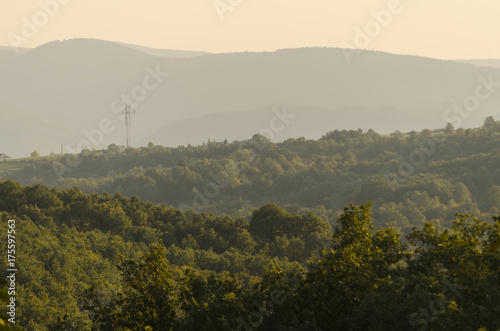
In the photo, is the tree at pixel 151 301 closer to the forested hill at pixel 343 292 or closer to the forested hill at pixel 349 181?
the forested hill at pixel 343 292

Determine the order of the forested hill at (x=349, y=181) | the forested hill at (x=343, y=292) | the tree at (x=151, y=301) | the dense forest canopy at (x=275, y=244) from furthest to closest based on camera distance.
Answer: the forested hill at (x=349, y=181) < the tree at (x=151, y=301) < the dense forest canopy at (x=275, y=244) < the forested hill at (x=343, y=292)

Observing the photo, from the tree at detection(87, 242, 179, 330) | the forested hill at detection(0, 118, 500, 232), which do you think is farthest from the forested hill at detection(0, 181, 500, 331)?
the forested hill at detection(0, 118, 500, 232)

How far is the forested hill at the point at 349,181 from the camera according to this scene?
14162cm

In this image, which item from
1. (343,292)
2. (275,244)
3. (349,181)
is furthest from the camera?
(349,181)

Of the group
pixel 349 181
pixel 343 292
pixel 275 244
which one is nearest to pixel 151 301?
pixel 343 292

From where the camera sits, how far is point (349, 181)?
548 ft

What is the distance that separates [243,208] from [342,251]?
134003 mm

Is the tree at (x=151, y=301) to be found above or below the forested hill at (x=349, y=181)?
below

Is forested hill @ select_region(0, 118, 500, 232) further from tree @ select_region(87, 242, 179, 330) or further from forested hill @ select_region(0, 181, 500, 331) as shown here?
tree @ select_region(87, 242, 179, 330)

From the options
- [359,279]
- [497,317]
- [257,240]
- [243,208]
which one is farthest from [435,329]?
[243,208]

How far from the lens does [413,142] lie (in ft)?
644

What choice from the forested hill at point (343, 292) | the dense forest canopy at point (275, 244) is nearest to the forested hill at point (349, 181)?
the dense forest canopy at point (275, 244)

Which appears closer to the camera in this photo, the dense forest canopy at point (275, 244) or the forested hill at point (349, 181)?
the dense forest canopy at point (275, 244)

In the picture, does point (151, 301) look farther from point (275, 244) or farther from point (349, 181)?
point (349, 181)
